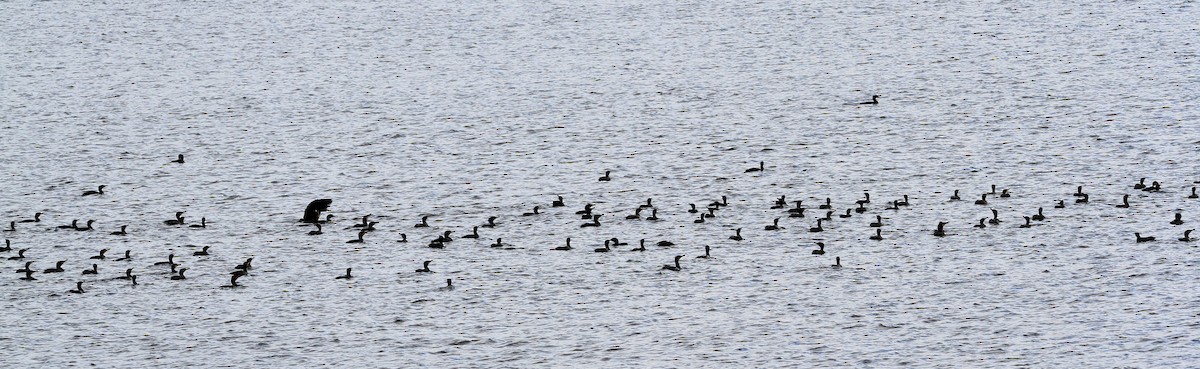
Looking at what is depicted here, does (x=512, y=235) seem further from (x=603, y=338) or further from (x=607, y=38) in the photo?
(x=607, y=38)

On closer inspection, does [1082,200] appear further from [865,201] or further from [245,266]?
[245,266]

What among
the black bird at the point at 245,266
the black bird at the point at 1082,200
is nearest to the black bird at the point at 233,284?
the black bird at the point at 245,266

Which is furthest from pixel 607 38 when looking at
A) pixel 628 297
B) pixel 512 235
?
pixel 628 297

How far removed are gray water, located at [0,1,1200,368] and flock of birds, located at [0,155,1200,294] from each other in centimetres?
20

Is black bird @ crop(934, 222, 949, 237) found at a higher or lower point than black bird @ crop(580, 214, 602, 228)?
lower

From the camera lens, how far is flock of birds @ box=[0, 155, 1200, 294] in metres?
27.3

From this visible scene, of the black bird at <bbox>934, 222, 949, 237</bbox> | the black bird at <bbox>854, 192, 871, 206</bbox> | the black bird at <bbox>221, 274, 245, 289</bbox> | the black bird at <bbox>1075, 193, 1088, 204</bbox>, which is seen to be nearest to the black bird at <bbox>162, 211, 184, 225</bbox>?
the black bird at <bbox>221, 274, 245, 289</bbox>

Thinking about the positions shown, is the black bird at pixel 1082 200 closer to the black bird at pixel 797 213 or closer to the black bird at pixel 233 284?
the black bird at pixel 797 213

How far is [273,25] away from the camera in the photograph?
52.3 meters

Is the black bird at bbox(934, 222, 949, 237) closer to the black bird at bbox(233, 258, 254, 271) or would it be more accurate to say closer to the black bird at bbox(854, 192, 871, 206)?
the black bird at bbox(854, 192, 871, 206)

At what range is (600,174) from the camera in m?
34.8

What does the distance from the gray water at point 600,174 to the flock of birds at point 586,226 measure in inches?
7.7

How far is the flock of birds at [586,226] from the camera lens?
27.3 m

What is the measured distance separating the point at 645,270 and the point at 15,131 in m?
18.7
